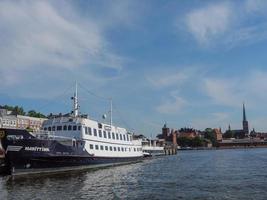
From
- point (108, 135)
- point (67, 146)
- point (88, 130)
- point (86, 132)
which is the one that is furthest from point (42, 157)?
point (108, 135)

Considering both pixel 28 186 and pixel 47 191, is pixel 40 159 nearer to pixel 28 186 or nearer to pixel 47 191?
pixel 28 186

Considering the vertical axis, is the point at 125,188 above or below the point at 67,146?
below

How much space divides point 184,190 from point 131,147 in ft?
161

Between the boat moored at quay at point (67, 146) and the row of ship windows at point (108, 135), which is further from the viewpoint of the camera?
the row of ship windows at point (108, 135)

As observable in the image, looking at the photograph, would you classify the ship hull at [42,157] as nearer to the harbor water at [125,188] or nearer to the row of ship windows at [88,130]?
the harbor water at [125,188]

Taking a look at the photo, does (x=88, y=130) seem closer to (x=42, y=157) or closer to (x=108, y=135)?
(x=108, y=135)

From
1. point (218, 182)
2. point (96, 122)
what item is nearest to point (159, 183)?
point (218, 182)

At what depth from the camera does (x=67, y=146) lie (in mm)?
57875

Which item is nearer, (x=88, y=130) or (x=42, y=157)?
(x=42, y=157)

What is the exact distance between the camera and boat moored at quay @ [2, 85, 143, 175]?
51594mm

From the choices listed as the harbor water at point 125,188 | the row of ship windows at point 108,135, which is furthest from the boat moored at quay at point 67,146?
the harbor water at point 125,188

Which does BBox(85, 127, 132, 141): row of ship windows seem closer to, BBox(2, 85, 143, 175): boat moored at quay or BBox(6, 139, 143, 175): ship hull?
BBox(2, 85, 143, 175): boat moored at quay

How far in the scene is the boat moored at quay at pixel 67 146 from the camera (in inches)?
2031

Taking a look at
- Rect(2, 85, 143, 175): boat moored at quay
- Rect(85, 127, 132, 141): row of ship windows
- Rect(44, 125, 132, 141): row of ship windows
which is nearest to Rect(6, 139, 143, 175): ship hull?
Rect(2, 85, 143, 175): boat moored at quay
